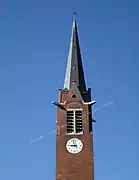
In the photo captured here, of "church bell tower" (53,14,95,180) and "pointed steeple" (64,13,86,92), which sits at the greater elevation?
"pointed steeple" (64,13,86,92)

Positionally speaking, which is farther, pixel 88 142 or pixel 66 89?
pixel 66 89

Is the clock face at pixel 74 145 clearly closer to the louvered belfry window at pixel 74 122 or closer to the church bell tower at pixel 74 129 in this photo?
the church bell tower at pixel 74 129

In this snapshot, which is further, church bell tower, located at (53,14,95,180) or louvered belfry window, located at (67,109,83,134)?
louvered belfry window, located at (67,109,83,134)

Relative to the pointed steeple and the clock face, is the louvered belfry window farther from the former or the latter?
the pointed steeple

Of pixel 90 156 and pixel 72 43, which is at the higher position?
pixel 72 43

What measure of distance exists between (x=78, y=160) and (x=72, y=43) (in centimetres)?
1423

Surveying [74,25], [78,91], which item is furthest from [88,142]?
[74,25]

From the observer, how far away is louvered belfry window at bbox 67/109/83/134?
45844 mm

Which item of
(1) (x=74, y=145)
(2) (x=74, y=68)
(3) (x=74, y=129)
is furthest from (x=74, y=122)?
(2) (x=74, y=68)

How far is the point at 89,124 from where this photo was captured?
46250 mm

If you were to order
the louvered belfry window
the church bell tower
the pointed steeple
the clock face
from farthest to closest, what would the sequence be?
the pointed steeple
the louvered belfry window
the clock face
the church bell tower

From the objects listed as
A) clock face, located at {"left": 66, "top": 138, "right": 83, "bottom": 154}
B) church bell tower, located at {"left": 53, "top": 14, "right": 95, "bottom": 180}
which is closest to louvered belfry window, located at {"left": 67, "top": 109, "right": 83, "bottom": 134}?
church bell tower, located at {"left": 53, "top": 14, "right": 95, "bottom": 180}

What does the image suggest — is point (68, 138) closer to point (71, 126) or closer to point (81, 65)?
point (71, 126)

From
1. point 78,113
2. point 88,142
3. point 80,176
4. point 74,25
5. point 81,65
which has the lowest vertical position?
point 80,176
